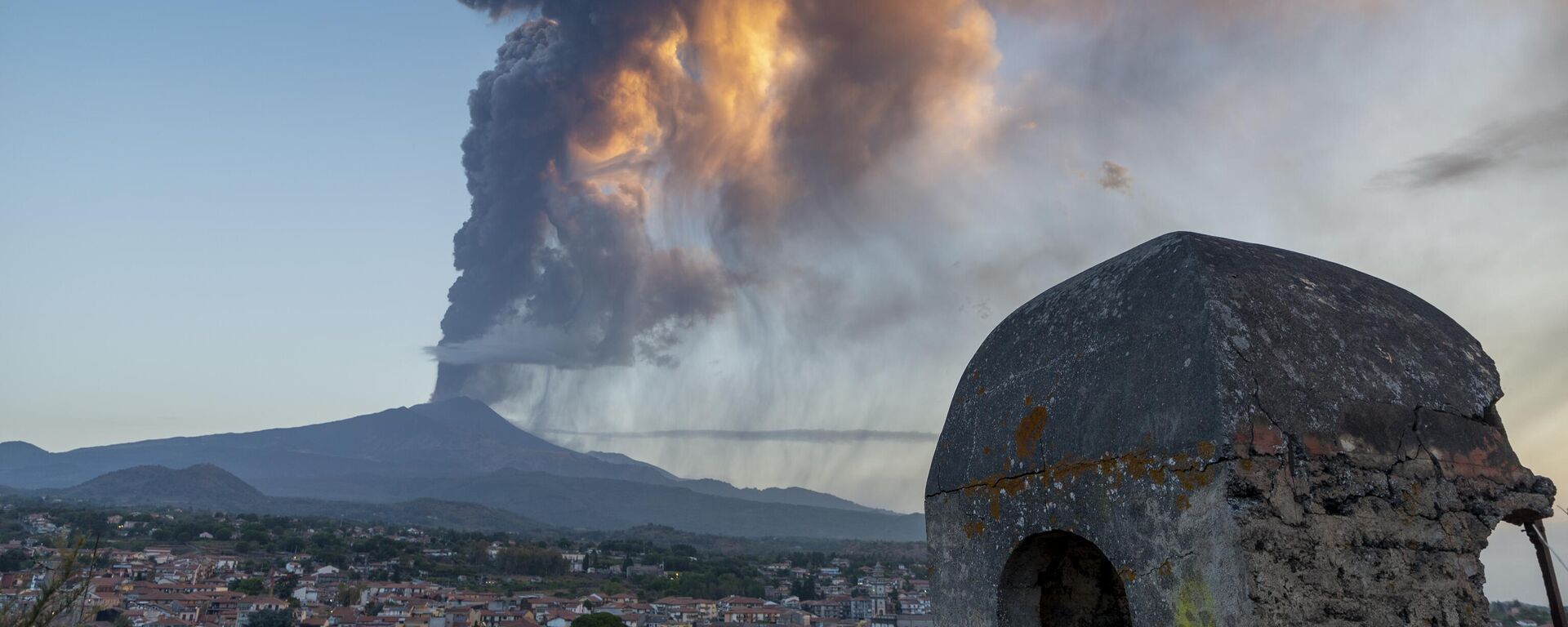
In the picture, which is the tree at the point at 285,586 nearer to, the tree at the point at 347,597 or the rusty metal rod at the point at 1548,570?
the tree at the point at 347,597

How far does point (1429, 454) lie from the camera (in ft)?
11.8

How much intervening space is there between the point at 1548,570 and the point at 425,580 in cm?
7158

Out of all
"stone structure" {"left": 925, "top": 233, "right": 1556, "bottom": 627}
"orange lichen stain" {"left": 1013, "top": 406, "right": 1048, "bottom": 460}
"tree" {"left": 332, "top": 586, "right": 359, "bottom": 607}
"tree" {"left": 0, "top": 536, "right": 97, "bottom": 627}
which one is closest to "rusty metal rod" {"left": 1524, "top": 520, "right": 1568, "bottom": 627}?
"stone structure" {"left": 925, "top": 233, "right": 1556, "bottom": 627}

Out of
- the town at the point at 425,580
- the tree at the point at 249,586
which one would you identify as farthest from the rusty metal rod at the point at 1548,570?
the tree at the point at 249,586

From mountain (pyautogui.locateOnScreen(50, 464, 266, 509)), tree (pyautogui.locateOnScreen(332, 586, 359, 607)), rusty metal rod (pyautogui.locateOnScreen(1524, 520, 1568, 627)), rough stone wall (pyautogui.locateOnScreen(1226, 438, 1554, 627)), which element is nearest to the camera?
rough stone wall (pyautogui.locateOnScreen(1226, 438, 1554, 627))

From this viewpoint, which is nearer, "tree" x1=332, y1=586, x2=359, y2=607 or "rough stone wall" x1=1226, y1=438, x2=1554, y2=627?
"rough stone wall" x1=1226, y1=438, x2=1554, y2=627

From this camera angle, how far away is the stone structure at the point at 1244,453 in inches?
128

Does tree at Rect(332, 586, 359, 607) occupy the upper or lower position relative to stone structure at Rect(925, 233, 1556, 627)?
lower

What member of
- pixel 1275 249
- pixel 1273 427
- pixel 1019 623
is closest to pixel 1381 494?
pixel 1273 427

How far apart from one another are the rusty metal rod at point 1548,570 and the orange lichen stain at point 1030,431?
2.00 meters

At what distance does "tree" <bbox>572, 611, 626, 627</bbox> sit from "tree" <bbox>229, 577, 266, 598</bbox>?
2297cm

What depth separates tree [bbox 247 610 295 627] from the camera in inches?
1689

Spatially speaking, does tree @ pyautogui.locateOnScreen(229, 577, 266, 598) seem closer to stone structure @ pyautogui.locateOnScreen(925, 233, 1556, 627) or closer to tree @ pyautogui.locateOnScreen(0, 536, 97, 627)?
tree @ pyautogui.locateOnScreen(0, 536, 97, 627)

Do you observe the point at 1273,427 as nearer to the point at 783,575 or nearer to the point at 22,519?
the point at 783,575
